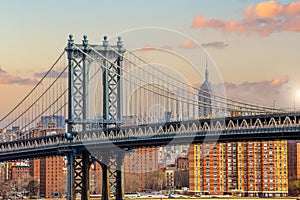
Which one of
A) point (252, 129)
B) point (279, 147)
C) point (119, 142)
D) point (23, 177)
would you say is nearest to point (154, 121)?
point (119, 142)

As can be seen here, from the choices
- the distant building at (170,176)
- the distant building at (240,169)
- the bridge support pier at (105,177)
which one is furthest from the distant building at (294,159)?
the bridge support pier at (105,177)

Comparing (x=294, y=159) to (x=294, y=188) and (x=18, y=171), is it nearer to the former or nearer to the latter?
(x=294, y=188)

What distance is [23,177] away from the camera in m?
175

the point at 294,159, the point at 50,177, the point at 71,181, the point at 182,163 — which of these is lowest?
the point at 71,181

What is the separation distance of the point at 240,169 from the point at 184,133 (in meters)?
56.6

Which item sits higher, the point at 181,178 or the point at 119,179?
the point at 119,179

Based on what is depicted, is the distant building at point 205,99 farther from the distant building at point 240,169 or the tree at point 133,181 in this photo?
the tree at point 133,181

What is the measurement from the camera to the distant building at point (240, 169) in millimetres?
136375

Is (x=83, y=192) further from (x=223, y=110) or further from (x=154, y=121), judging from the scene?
(x=223, y=110)

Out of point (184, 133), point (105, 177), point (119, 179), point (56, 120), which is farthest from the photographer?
point (56, 120)

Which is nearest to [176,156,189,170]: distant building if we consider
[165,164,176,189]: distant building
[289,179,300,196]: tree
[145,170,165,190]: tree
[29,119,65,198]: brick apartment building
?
[165,164,176,189]: distant building

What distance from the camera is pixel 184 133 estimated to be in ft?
268

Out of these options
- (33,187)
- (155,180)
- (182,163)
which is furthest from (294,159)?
(33,187)

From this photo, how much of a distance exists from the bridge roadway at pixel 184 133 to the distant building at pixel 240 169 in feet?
133
